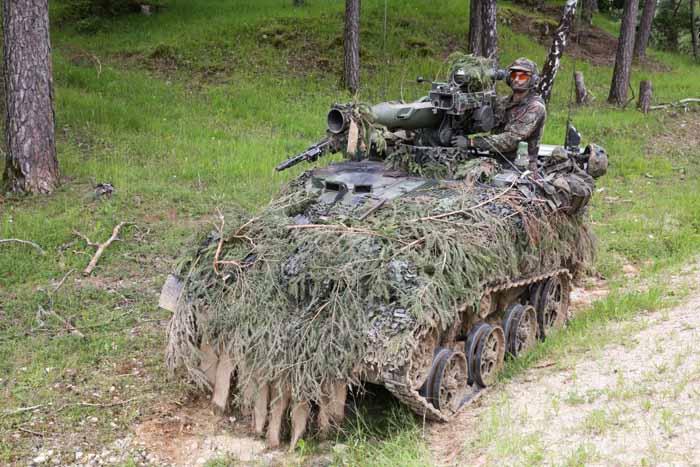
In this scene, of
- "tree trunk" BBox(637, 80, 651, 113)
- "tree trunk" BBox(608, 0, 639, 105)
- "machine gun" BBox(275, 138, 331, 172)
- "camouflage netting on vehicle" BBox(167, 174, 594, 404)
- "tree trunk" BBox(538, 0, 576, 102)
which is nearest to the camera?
"camouflage netting on vehicle" BBox(167, 174, 594, 404)

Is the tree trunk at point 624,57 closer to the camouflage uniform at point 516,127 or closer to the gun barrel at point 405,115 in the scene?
the camouflage uniform at point 516,127

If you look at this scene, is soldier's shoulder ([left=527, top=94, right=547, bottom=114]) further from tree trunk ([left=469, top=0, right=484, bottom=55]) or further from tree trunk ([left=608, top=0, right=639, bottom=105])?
tree trunk ([left=608, top=0, right=639, bottom=105])

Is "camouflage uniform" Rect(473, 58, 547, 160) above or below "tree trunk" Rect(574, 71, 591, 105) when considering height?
above

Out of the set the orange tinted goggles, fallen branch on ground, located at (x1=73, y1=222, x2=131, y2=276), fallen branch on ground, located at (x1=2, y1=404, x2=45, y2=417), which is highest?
the orange tinted goggles

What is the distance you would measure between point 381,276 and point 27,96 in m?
7.37

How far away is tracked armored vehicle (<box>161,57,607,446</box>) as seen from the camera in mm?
5480

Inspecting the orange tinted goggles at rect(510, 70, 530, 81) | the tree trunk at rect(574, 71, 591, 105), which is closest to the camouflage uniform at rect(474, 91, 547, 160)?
the orange tinted goggles at rect(510, 70, 530, 81)

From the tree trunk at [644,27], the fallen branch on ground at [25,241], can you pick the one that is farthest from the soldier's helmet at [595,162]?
the tree trunk at [644,27]

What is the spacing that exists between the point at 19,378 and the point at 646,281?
6.79 m

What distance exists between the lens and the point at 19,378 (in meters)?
6.71

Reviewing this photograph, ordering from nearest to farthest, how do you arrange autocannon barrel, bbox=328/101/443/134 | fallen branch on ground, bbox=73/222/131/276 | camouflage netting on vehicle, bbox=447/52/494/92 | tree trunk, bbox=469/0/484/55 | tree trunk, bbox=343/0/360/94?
autocannon barrel, bbox=328/101/443/134 → camouflage netting on vehicle, bbox=447/52/494/92 → fallen branch on ground, bbox=73/222/131/276 → tree trunk, bbox=343/0/360/94 → tree trunk, bbox=469/0/484/55

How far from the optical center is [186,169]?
12289 millimetres

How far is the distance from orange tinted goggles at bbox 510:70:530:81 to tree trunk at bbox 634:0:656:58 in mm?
18692

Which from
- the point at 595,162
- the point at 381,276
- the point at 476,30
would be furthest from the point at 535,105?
the point at 476,30
